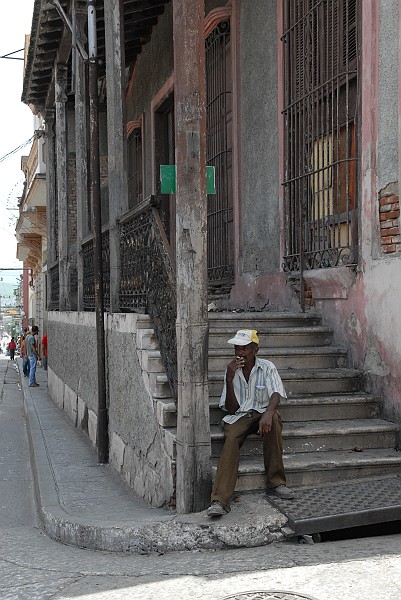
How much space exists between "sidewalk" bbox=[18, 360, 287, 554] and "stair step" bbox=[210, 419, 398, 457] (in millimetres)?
594

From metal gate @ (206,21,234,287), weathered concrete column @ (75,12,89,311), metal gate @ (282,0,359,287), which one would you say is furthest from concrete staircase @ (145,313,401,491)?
weathered concrete column @ (75,12,89,311)

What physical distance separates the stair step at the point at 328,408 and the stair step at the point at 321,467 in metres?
0.48

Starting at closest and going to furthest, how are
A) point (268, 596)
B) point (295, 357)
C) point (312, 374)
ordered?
point (268, 596) < point (312, 374) < point (295, 357)

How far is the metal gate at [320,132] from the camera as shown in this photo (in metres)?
7.34

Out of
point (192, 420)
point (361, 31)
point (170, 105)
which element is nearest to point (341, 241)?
point (361, 31)

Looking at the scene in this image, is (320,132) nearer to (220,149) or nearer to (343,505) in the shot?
(220,149)

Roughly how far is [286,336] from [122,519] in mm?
2585

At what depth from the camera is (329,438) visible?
20.2ft

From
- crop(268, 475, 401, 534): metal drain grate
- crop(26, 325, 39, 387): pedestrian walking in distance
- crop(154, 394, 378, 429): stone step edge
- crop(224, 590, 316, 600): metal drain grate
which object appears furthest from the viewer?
crop(26, 325, 39, 387): pedestrian walking in distance

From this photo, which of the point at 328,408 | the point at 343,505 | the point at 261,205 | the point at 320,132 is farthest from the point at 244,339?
the point at 261,205

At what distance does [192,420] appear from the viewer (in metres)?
5.40

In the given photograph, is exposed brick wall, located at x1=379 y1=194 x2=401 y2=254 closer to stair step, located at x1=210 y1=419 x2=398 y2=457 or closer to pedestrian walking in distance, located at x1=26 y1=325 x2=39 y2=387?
stair step, located at x1=210 y1=419 x2=398 y2=457

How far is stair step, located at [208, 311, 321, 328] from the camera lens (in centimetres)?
766

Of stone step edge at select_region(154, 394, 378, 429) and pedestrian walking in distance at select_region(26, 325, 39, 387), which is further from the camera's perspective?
pedestrian walking in distance at select_region(26, 325, 39, 387)
